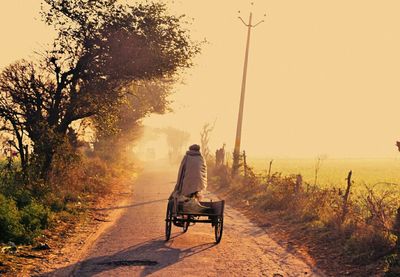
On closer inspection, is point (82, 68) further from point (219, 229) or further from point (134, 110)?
point (134, 110)

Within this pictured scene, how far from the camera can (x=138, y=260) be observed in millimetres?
8961

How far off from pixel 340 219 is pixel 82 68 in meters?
11.3

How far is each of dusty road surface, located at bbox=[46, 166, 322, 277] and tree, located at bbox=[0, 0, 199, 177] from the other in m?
5.74

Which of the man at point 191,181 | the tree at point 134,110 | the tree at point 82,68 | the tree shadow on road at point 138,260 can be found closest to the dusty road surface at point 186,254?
the tree shadow on road at point 138,260

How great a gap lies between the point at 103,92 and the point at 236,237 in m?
9.16

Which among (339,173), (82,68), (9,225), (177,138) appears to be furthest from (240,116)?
(177,138)

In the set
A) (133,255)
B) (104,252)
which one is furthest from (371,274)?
(104,252)

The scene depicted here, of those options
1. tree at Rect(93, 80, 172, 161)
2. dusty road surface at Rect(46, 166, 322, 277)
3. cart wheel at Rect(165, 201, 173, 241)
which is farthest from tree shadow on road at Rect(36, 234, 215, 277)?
tree at Rect(93, 80, 172, 161)

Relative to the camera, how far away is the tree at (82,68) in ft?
54.4

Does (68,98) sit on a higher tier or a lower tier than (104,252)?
higher

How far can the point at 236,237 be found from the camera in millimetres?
12039

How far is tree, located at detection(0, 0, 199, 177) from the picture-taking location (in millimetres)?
16594

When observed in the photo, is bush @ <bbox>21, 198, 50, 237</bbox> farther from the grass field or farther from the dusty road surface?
the grass field

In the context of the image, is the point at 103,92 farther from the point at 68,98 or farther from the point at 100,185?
the point at 100,185
